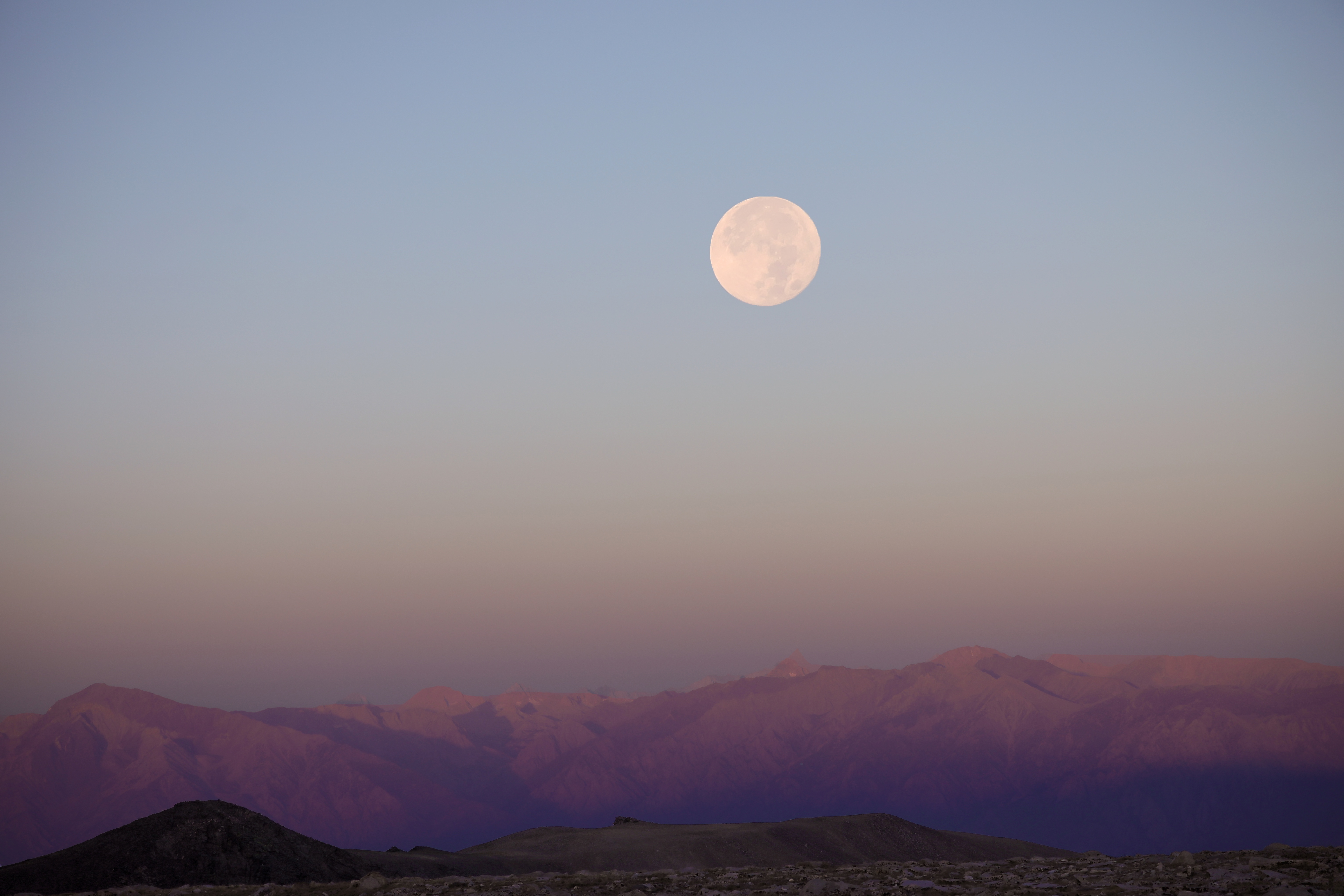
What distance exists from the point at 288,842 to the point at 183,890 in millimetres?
36897

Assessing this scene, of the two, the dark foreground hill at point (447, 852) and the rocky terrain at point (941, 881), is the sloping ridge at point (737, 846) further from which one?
the rocky terrain at point (941, 881)

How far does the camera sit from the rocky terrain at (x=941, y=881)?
22.1m

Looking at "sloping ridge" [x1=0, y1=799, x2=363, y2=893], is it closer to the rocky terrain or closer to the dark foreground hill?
the dark foreground hill

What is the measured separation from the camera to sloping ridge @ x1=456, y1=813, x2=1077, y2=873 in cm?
8644

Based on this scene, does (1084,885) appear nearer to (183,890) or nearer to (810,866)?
(810,866)

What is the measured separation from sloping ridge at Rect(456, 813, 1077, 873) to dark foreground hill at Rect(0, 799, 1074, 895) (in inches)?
6.7

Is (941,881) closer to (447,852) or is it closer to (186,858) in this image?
(186,858)

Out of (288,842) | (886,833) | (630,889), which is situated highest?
(630,889)

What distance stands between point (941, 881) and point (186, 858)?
2224 inches

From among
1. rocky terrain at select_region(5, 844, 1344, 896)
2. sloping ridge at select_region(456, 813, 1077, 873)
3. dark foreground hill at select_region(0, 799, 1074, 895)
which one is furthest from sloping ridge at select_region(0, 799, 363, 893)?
rocky terrain at select_region(5, 844, 1344, 896)

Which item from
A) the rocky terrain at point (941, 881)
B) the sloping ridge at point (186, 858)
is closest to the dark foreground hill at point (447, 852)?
the sloping ridge at point (186, 858)

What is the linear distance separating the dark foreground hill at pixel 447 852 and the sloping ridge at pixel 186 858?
76mm

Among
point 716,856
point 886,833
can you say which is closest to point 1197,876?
point 716,856

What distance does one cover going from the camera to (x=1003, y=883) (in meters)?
24.5
